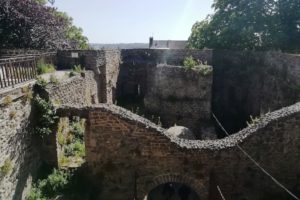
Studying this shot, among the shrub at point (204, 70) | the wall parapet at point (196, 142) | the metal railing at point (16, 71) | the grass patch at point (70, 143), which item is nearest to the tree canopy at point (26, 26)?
the grass patch at point (70, 143)

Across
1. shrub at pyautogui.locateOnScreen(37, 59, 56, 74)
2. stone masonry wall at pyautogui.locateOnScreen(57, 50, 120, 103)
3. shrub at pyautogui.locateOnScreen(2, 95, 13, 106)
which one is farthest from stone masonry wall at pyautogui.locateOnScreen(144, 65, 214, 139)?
shrub at pyautogui.locateOnScreen(2, 95, 13, 106)

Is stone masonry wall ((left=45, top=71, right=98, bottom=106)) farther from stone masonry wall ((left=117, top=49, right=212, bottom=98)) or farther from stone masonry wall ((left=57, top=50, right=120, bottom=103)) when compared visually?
stone masonry wall ((left=117, top=49, right=212, bottom=98))

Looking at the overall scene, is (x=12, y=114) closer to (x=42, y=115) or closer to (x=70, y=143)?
(x=42, y=115)

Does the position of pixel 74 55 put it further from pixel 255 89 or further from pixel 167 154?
pixel 255 89

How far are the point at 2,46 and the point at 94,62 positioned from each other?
6.59 meters

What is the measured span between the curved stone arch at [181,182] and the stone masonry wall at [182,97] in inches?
316

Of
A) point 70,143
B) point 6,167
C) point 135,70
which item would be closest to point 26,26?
point 135,70

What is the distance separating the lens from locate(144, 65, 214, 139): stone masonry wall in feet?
63.8

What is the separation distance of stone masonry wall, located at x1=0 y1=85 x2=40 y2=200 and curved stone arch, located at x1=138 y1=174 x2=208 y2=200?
3746 mm

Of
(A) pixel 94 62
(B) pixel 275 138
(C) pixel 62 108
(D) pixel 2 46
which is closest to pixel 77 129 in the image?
(C) pixel 62 108

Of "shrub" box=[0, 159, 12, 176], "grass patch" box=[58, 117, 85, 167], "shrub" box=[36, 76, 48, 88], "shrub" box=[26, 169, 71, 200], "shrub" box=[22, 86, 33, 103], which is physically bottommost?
"shrub" box=[26, 169, 71, 200]

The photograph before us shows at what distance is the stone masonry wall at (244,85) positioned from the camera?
759 inches

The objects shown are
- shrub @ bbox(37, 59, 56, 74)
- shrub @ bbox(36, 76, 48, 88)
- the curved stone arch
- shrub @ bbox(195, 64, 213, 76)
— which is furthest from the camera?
shrub @ bbox(195, 64, 213, 76)

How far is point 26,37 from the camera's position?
20.6 m
